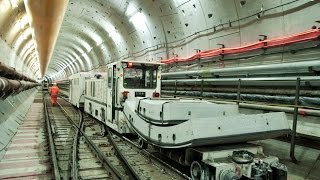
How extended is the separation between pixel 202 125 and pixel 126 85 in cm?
453

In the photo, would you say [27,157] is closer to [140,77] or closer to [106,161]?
[106,161]

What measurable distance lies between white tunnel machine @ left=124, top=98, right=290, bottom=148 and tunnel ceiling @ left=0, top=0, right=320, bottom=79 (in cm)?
248

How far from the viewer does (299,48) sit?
5840mm

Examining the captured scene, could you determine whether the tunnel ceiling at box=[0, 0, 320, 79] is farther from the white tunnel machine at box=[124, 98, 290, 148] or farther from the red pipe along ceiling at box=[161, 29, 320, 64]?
the white tunnel machine at box=[124, 98, 290, 148]

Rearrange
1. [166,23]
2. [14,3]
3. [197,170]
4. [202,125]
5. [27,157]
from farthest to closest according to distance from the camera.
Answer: [14,3], [166,23], [27,157], [197,170], [202,125]

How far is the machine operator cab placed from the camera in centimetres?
820

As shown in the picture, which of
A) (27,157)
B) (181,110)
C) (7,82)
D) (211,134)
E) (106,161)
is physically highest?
(7,82)

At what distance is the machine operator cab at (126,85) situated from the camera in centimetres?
820

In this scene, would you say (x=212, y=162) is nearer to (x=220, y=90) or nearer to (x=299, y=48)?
(x=299, y=48)

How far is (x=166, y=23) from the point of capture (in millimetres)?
10922

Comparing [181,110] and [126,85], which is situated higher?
[126,85]

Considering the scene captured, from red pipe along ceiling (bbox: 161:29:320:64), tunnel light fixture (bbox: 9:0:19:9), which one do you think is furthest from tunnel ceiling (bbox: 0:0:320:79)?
red pipe along ceiling (bbox: 161:29:320:64)

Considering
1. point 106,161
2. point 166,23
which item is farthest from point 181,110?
point 166,23

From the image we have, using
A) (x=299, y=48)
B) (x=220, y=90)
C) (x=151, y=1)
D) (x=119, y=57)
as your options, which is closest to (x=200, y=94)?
(x=220, y=90)
